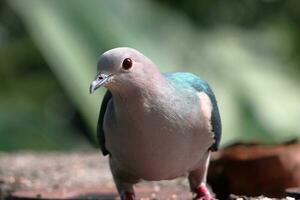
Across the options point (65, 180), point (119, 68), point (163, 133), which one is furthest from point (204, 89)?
point (65, 180)

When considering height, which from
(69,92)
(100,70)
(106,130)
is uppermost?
(100,70)

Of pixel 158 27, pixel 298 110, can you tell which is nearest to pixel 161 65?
pixel 158 27

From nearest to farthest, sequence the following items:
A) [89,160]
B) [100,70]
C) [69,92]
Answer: [100,70] → [89,160] → [69,92]

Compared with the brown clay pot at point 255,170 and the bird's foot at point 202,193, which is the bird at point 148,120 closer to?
the bird's foot at point 202,193

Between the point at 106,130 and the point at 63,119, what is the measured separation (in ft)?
10.8

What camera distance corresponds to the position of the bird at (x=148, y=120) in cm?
206

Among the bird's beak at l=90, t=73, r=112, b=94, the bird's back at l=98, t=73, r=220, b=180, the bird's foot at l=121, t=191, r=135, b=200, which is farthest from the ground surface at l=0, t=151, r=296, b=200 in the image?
the bird's beak at l=90, t=73, r=112, b=94

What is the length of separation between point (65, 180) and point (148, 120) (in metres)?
1.22

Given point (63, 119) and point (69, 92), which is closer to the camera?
point (69, 92)

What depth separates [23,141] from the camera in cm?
504

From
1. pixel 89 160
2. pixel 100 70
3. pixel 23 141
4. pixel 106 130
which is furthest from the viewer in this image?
pixel 23 141

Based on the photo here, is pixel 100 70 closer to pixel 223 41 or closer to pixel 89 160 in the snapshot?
pixel 89 160

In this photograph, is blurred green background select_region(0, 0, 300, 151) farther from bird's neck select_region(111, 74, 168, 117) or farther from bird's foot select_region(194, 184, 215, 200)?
bird's neck select_region(111, 74, 168, 117)

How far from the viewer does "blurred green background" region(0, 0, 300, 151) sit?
4512 millimetres
